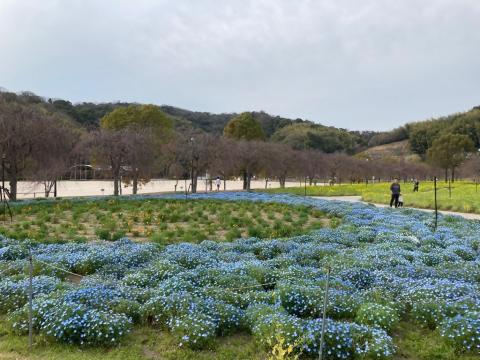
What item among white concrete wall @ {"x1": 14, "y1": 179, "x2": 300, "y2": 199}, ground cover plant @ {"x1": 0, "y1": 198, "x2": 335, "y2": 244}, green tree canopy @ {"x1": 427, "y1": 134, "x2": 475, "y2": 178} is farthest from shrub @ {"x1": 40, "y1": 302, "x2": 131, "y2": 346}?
green tree canopy @ {"x1": 427, "y1": 134, "x2": 475, "y2": 178}

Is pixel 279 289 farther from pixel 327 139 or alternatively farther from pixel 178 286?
pixel 327 139

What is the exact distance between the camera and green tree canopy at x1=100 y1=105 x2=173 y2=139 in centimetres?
6397

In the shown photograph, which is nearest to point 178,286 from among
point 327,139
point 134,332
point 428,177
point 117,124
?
point 134,332

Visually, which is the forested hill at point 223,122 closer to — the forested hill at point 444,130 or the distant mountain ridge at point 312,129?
the distant mountain ridge at point 312,129

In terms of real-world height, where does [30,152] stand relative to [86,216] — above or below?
above

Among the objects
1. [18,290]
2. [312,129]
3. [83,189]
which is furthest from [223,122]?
[18,290]

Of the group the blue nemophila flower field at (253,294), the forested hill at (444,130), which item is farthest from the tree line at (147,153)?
the forested hill at (444,130)

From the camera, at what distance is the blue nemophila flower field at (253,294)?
18.2 ft

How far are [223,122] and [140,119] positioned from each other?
100 m

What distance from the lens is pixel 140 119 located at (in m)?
66.6

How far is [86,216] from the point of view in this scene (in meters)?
18.0

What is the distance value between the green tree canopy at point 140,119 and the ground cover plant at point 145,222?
42.6m

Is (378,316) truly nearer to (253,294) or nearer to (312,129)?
(253,294)

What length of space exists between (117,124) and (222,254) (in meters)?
57.8
